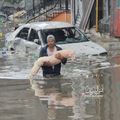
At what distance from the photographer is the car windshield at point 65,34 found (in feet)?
54.6

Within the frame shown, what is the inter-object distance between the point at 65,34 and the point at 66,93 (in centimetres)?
647

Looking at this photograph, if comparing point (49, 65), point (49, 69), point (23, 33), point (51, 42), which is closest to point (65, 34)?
point (23, 33)

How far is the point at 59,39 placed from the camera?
16734mm

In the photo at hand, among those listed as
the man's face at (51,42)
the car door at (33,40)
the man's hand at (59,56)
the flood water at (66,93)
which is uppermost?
the man's face at (51,42)

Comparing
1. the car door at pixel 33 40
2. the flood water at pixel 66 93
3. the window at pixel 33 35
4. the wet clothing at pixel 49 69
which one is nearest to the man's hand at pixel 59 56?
the wet clothing at pixel 49 69

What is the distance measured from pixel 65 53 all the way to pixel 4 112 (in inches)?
146

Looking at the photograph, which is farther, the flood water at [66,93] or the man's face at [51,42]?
the man's face at [51,42]

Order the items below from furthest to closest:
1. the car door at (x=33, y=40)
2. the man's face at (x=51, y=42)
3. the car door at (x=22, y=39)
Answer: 1. the car door at (x=22, y=39)
2. the car door at (x=33, y=40)
3. the man's face at (x=51, y=42)

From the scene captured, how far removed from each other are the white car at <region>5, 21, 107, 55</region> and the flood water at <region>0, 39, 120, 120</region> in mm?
371

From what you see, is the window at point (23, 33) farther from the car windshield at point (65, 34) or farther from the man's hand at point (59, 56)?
the man's hand at point (59, 56)

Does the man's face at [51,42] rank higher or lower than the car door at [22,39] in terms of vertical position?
higher

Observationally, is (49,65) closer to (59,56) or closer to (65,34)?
(59,56)

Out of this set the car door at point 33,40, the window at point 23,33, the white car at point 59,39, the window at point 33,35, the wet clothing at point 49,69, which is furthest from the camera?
the window at point 23,33

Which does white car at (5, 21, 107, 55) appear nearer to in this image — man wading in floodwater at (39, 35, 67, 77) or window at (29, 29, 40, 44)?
window at (29, 29, 40, 44)
